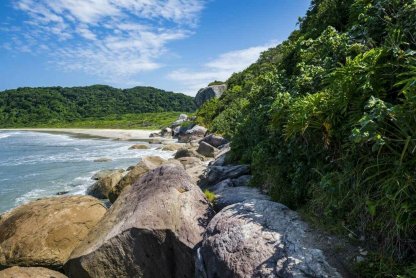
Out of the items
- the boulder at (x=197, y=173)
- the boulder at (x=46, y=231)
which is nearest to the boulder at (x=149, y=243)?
the boulder at (x=46, y=231)

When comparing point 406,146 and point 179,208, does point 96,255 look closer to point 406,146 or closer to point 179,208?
point 179,208

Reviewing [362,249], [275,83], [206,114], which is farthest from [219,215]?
[206,114]

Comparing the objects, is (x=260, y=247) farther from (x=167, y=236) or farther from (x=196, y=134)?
(x=196, y=134)

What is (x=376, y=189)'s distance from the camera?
183 inches

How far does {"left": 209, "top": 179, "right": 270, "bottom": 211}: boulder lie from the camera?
7604mm

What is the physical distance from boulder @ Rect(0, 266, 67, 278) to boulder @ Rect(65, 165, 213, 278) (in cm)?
33

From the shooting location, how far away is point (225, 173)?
1085 cm

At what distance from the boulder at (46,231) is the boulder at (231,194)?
324 centimetres

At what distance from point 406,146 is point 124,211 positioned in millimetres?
5657

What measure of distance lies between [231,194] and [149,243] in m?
2.47

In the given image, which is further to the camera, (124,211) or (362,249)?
(124,211)

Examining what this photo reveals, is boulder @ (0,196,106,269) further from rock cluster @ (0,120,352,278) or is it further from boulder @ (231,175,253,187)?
boulder @ (231,175,253,187)

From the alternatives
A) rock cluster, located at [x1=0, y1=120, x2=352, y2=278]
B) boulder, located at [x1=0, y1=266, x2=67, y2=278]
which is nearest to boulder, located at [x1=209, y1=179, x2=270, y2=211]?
rock cluster, located at [x1=0, y1=120, x2=352, y2=278]

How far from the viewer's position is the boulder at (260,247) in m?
4.32
